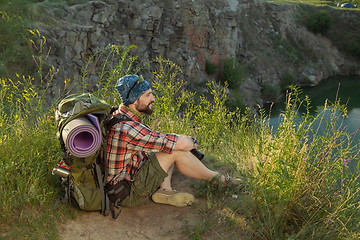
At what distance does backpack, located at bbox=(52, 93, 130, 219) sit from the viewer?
91.0 inches

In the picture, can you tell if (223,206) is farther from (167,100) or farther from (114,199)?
(167,100)

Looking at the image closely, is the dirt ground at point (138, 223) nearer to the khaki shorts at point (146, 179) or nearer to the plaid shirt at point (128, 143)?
the khaki shorts at point (146, 179)

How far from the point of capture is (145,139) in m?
2.67

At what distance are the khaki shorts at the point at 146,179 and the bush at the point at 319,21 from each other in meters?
35.4

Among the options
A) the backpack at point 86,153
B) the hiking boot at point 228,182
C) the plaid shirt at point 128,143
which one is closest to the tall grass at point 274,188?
the hiking boot at point 228,182

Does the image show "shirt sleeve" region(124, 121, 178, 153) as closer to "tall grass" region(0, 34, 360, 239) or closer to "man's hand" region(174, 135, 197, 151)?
"man's hand" region(174, 135, 197, 151)

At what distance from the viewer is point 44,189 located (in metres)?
2.70

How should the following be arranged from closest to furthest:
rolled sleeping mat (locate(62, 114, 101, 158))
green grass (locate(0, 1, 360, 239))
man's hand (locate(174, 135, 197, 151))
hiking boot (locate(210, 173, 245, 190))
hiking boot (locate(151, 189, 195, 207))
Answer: rolled sleeping mat (locate(62, 114, 101, 158)), green grass (locate(0, 1, 360, 239)), man's hand (locate(174, 135, 197, 151)), hiking boot (locate(151, 189, 195, 207)), hiking boot (locate(210, 173, 245, 190))

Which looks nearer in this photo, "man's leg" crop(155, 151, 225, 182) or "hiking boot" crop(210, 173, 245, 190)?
"man's leg" crop(155, 151, 225, 182)

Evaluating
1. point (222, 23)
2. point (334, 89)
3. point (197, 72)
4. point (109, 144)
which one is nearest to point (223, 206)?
point (109, 144)

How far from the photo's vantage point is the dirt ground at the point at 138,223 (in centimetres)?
267

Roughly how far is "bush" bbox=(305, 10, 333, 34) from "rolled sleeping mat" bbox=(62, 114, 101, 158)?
36.0 metres

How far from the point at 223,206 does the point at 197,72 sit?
19.3 meters

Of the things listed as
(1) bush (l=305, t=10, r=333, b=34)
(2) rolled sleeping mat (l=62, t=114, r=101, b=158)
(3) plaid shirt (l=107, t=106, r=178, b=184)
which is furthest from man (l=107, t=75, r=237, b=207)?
(1) bush (l=305, t=10, r=333, b=34)
